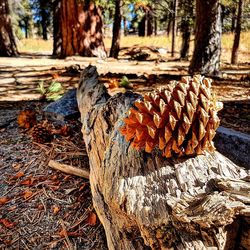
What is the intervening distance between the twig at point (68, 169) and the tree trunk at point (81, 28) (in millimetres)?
7725

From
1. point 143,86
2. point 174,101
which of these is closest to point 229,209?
point 174,101

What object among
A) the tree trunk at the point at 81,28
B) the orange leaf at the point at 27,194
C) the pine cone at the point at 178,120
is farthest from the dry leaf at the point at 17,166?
the tree trunk at the point at 81,28

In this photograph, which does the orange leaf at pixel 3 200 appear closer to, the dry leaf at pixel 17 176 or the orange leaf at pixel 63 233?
the dry leaf at pixel 17 176

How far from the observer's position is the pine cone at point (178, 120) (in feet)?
4.89

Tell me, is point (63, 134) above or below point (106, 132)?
below

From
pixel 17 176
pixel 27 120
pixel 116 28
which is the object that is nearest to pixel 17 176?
pixel 17 176

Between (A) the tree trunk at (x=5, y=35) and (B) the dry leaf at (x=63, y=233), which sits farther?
(A) the tree trunk at (x=5, y=35)

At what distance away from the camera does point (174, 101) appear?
1.50m

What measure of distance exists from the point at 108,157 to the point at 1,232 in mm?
979

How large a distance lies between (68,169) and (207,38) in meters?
4.23

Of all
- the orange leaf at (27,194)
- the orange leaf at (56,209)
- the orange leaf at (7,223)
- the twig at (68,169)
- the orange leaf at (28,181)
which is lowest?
the orange leaf at (7,223)

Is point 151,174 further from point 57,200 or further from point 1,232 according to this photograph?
point 1,232

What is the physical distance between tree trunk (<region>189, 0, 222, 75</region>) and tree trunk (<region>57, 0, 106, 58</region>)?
503cm

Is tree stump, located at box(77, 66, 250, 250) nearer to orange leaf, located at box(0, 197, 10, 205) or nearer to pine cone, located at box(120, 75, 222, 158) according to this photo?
pine cone, located at box(120, 75, 222, 158)
